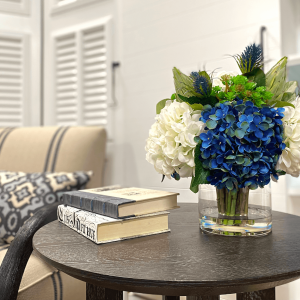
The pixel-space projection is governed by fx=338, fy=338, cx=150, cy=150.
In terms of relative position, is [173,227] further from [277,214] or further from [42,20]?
[42,20]

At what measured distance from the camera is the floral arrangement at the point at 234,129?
2.23 ft

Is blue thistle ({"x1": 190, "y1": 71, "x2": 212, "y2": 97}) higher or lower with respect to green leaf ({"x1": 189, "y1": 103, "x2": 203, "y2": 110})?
higher

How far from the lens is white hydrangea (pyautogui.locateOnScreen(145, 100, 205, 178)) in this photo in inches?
27.9

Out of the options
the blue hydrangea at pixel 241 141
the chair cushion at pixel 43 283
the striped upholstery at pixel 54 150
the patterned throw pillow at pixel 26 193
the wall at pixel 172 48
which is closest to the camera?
the blue hydrangea at pixel 241 141

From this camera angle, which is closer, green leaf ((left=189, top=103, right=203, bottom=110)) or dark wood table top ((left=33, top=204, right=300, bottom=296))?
dark wood table top ((left=33, top=204, right=300, bottom=296))

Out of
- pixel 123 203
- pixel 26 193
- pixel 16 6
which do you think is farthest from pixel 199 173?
pixel 16 6

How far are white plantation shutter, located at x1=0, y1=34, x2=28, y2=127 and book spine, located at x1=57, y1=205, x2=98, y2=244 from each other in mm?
1543

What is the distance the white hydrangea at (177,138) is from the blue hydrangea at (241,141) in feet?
0.08

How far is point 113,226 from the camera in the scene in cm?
72

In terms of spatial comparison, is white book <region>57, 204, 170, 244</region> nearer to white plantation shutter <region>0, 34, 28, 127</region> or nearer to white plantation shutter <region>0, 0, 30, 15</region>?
white plantation shutter <region>0, 34, 28, 127</region>

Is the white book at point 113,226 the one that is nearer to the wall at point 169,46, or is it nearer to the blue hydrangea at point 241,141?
the blue hydrangea at point 241,141

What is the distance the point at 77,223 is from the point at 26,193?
576 millimetres

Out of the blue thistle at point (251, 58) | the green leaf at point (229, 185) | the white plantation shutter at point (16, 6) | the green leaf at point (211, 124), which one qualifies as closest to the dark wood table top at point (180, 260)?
the green leaf at point (229, 185)

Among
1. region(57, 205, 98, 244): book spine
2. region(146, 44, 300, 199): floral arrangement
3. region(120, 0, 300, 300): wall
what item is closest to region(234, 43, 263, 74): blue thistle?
region(146, 44, 300, 199): floral arrangement
